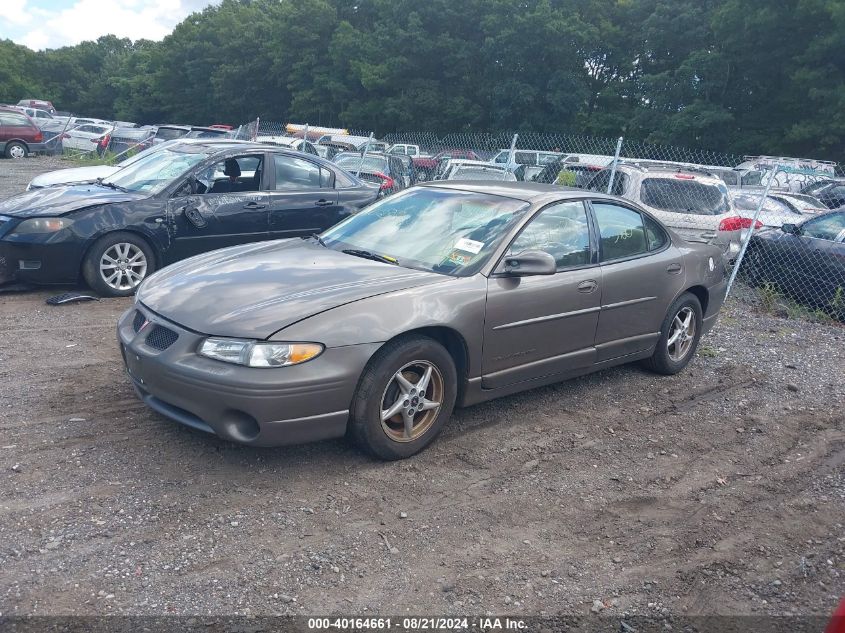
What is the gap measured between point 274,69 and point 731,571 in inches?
2295

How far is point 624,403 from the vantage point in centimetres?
574

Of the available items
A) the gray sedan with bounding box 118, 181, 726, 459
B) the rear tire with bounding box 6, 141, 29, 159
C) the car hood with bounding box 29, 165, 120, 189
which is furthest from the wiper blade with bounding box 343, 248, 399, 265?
the rear tire with bounding box 6, 141, 29, 159

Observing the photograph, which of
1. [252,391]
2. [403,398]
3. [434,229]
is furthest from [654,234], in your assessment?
[252,391]

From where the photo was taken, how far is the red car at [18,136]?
25891 mm

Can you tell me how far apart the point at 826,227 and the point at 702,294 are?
4.67 m

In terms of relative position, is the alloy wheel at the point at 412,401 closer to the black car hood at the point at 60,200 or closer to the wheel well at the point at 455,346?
the wheel well at the point at 455,346

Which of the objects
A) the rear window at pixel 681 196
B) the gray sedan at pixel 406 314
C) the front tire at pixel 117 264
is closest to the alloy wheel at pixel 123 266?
the front tire at pixel 117 264

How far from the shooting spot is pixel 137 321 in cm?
453

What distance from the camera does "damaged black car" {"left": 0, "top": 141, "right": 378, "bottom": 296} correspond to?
7281mm

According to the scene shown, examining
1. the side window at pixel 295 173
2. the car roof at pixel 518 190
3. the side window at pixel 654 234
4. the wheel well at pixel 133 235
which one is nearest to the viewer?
the car roof at pixel 518 190

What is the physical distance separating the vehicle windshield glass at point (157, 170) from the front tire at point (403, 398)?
4.64 meters

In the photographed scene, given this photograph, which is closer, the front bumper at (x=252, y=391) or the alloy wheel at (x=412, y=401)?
the front bumper at (x=252, y=391)

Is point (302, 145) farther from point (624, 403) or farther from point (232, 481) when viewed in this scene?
point (232, 481)

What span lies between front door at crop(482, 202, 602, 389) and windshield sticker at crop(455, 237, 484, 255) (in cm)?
21
